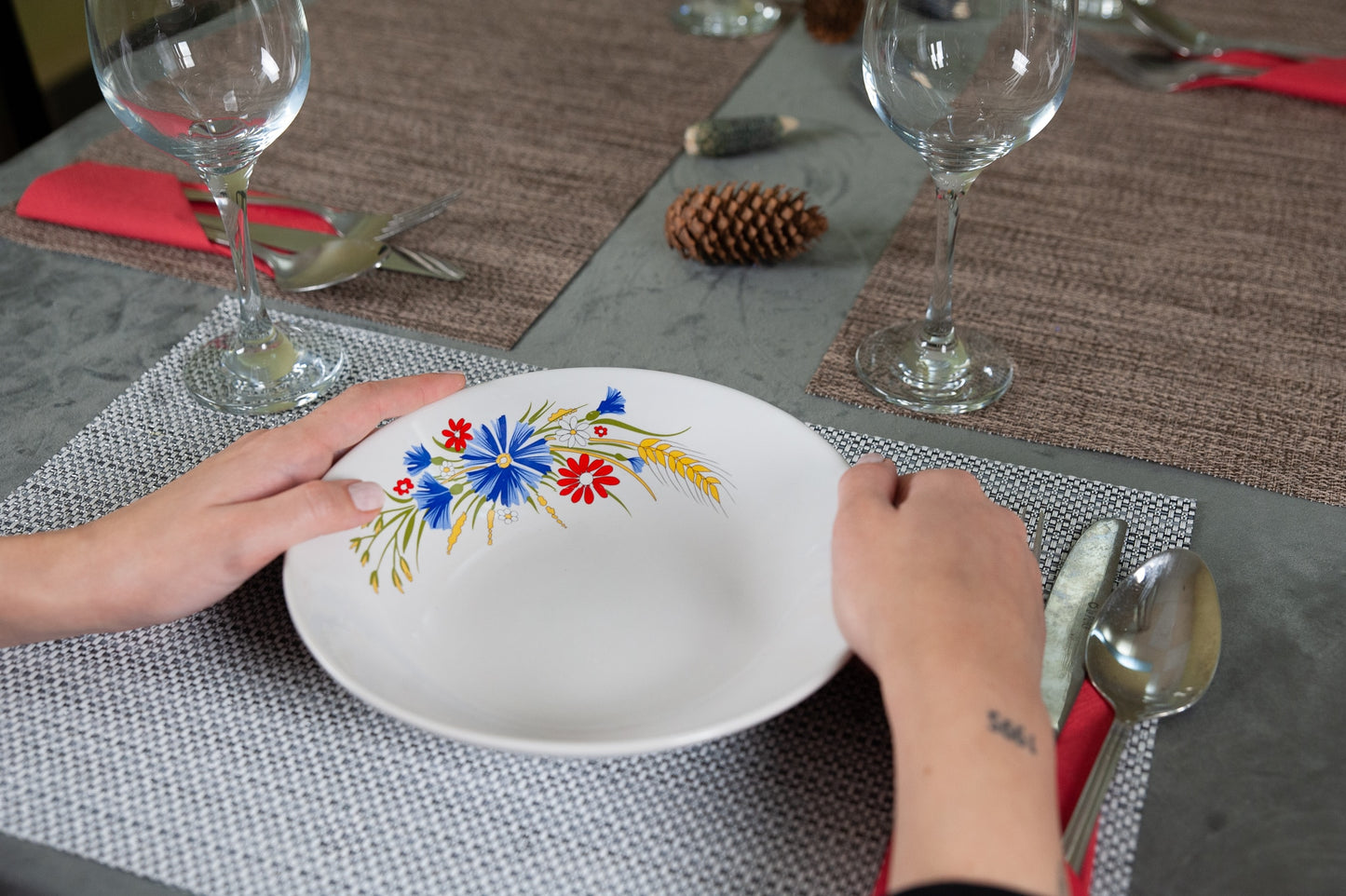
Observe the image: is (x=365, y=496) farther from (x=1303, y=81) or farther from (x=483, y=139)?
(x=1303, y=81)

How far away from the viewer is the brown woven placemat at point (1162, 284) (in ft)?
2.32

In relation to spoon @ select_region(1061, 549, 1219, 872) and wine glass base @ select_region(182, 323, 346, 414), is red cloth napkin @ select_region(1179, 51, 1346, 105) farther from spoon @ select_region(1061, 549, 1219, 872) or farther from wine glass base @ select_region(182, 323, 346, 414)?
wine glass base @ select_region(182, 323, 346, 414)

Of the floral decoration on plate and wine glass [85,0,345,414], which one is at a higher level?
wine glass [85,0,345,414]

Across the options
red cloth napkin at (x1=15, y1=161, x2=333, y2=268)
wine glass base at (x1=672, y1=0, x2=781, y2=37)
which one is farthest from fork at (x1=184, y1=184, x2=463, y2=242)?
wine glass base at (x1=672, y1=0, x2=781, y2=37)

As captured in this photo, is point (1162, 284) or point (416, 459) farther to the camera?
point (1162, 284)

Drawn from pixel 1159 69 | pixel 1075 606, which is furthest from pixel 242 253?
pixel 1159 69

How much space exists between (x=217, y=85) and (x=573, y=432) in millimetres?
300

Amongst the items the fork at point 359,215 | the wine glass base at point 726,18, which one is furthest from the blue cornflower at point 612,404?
the wine glass base at point 726,18

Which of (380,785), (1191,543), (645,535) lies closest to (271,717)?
(380,785)

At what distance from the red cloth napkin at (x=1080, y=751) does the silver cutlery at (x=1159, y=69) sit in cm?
83

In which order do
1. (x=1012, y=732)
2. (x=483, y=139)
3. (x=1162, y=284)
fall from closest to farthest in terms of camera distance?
(x=1012, y=732)
(x=1162, y=284)
(x=483, y=139)

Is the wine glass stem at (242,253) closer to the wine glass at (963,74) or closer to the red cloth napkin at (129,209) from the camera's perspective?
the red cloth napkin at (129,209)

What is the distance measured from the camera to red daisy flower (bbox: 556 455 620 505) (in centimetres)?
58

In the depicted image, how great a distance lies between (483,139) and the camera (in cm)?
104
